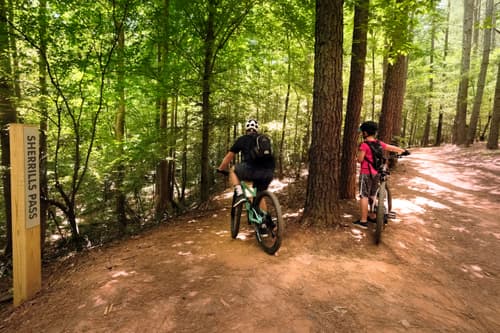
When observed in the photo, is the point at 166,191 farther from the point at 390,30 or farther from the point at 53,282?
the point at 390,30

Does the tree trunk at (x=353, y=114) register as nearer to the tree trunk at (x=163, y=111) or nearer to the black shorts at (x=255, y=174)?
the black shorts at (x=255, y=174)

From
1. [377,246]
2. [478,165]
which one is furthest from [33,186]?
[478,165]

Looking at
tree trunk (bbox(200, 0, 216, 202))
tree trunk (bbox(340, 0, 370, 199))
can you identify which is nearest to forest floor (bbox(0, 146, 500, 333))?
tree trunk (bbox(340, 0, 370, 199))

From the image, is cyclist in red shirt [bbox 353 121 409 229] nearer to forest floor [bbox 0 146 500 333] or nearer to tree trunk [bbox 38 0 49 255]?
forest floor [bbox 0 146 500 333]

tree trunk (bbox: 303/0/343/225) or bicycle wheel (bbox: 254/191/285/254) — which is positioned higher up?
tree trunk (bbox: 303/0/343/225)

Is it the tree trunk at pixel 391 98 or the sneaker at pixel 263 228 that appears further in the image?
the tree trunk at pixel 391 98

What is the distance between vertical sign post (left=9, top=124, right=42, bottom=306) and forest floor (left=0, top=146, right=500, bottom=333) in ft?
0.92

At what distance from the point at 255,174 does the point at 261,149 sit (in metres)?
0.44

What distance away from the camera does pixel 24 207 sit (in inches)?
124

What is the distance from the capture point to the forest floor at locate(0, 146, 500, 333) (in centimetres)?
247

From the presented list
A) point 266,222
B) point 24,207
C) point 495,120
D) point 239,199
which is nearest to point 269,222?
point 266,222

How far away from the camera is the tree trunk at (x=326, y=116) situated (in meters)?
4.31

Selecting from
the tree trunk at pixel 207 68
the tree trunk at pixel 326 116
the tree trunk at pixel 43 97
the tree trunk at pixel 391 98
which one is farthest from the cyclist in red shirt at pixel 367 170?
the tree trunk at pixel 43 97

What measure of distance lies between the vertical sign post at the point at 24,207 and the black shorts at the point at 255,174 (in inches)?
106
